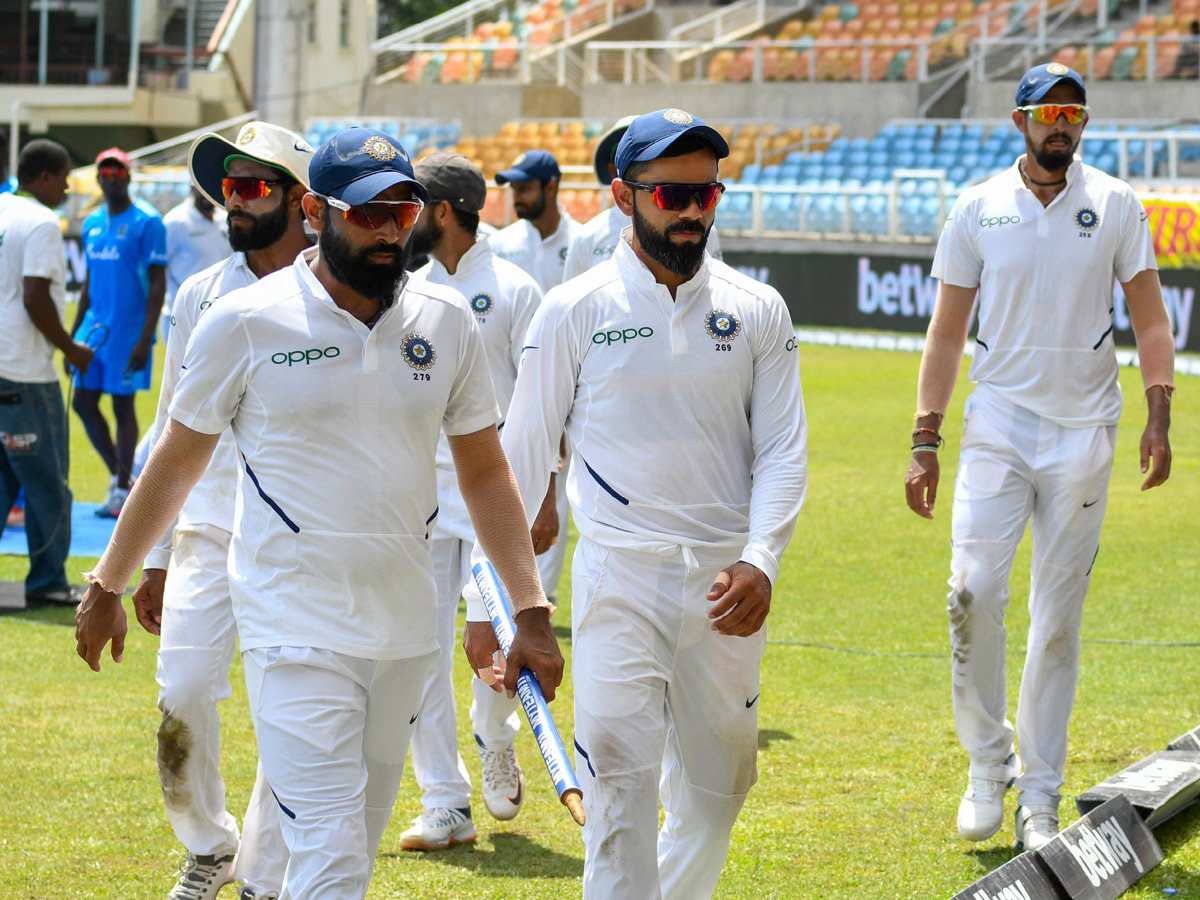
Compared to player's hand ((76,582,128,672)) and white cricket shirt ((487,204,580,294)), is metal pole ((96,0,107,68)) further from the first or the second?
player's hand ((76,582,128,672))

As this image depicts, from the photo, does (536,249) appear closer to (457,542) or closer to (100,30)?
(457,542)

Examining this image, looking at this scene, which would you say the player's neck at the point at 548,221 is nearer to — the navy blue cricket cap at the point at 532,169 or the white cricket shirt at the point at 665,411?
the navy blue cricket cap at the point at 532,169

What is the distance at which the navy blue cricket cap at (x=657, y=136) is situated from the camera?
14.1 ft

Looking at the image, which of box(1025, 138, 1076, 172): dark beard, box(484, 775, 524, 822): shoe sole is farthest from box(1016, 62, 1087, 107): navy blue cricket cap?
box(484, 775, 524, 822): shoe sole

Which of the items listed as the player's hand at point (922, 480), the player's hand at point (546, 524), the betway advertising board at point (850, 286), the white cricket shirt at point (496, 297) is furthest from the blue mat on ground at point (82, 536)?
the betway advertising board at point (850, 286)

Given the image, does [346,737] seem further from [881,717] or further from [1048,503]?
[881,717]

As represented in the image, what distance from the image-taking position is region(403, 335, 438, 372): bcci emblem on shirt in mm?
3982

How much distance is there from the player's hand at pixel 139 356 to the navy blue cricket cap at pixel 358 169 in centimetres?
813

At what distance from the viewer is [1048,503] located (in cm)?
581

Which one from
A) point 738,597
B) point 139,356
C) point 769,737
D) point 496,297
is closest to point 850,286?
point 139,356

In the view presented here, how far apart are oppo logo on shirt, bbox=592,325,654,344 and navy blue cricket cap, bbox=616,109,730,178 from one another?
430mm

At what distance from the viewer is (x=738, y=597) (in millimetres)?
4094

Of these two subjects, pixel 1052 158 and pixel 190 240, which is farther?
pixel 190 240

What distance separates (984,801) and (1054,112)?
7.88 feet
